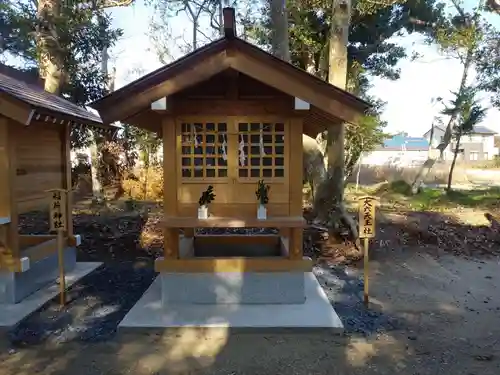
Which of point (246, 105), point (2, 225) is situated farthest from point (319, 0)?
point (2, 225)

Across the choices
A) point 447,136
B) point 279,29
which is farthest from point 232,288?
point 447,136

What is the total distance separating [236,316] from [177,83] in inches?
107

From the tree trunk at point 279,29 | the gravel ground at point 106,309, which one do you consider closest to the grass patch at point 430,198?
the tree trunk at point 279,29

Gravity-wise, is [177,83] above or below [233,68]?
below

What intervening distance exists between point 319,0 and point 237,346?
11.5 metres

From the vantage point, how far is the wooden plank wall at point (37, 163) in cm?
608

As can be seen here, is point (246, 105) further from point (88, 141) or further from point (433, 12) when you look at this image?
point (433, 12)

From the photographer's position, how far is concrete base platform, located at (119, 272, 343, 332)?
4.89 m

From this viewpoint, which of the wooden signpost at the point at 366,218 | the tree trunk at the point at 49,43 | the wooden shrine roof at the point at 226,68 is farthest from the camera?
the tree trunk at the point at 49,43

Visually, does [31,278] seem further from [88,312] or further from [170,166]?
[170,166]

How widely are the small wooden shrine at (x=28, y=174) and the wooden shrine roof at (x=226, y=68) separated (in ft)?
3.25

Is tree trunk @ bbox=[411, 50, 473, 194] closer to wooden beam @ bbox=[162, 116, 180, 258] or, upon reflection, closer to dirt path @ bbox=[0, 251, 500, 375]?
dirt path @ bbox=[0, 251, 500, 375]

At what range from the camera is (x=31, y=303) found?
5750 mm

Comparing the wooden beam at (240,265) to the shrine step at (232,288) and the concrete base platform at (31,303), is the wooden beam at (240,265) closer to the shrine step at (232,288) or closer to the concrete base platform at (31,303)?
the shrine step at (232,288)
